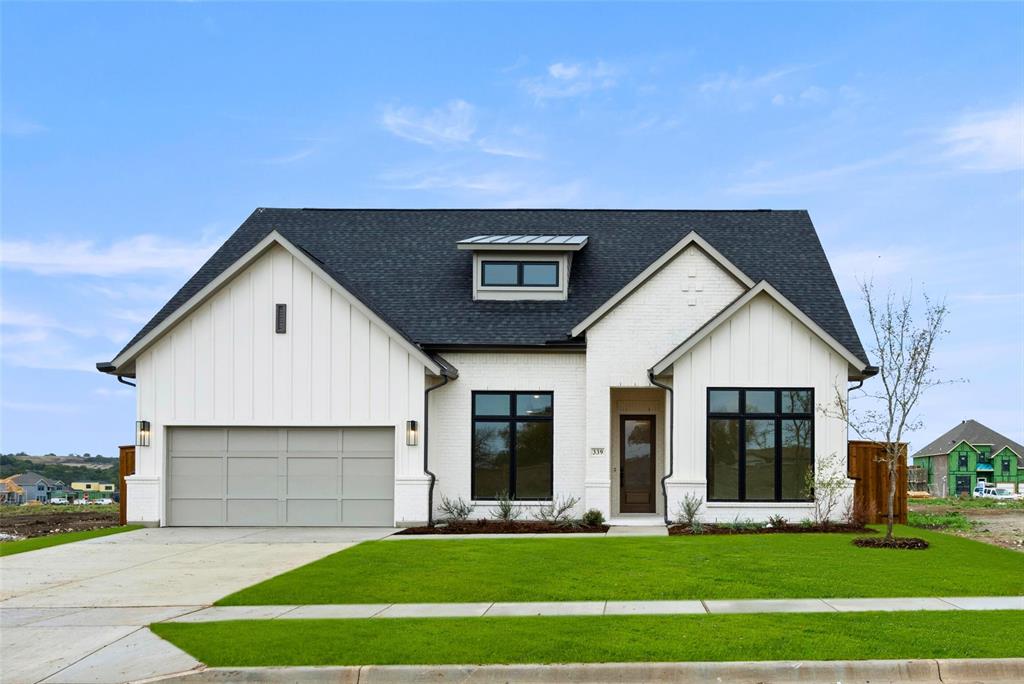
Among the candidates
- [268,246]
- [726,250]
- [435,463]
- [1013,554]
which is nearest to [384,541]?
[435,463]

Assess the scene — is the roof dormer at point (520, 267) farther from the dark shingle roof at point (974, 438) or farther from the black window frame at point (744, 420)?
the dark shingle roof at point (974, 438)

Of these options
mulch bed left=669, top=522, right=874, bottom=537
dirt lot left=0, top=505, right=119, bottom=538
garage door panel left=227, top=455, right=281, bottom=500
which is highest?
garage door panel left=227, top=455, right=281, bottom=500

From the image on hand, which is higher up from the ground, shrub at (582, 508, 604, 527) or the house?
the house

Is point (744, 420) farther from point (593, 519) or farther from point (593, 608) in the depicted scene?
point (593, 608)

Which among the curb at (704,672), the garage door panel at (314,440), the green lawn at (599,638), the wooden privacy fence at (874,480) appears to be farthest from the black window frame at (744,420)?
the curb at (704,672)

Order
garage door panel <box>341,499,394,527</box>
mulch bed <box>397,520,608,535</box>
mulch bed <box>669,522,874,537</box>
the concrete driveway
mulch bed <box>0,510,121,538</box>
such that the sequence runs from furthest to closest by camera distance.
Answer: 1. mulch bed <box>0,510,121,538</box>
2. garage door panel <box>341,499,394,527</box>
3. mulch bed <box>397,520,608,535</box>
4. mulch bed <box>669,522,874,537</box>
5. the concrete driveway

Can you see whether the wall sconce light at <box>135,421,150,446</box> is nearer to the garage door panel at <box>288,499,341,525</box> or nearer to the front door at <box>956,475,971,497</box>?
the garage door panel at <box>288,499,341,525</box>

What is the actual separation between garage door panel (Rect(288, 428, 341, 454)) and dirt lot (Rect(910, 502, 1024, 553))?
1385 centimetres

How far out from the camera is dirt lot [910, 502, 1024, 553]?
20220 mm

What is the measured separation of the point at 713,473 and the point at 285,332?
33.4ft

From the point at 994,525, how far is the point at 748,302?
8417mm

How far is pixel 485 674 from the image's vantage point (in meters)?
9.52

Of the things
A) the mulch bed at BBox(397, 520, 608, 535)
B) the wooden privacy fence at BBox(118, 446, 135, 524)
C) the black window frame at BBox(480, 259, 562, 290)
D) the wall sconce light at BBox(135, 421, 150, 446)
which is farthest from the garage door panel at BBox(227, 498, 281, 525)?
the black window frame at BBox(480, 259, 562, 290)

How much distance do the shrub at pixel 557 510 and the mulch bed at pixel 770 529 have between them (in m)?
2.91
